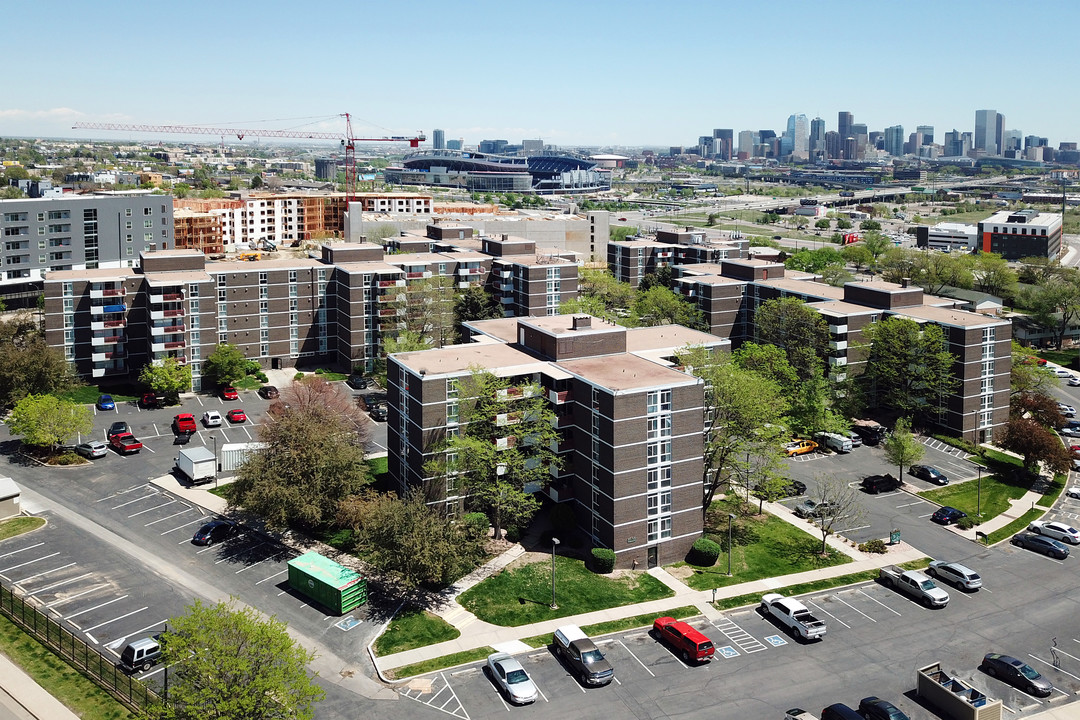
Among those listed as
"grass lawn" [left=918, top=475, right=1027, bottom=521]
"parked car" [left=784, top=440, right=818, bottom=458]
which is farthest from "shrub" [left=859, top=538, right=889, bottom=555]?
"parked car" [left=784, top=440, right=818, bottom=458]

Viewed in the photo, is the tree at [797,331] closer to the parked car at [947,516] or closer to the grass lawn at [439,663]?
the parked car at [947,516]

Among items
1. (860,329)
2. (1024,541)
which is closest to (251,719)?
(1024,541)

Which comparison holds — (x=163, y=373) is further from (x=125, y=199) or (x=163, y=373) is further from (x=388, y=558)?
(x=125, y=199)

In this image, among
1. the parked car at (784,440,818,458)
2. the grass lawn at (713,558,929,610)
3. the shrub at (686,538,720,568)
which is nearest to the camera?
the grass lawn at (713,558,929,610)

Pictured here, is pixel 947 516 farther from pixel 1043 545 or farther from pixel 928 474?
pixel 928 474

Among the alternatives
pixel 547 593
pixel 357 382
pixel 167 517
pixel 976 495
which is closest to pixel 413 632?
pixel 547 593

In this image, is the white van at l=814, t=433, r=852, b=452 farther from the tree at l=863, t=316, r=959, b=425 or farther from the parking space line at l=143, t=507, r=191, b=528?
the parking space line at l=143, t=507, r=191, b=528
